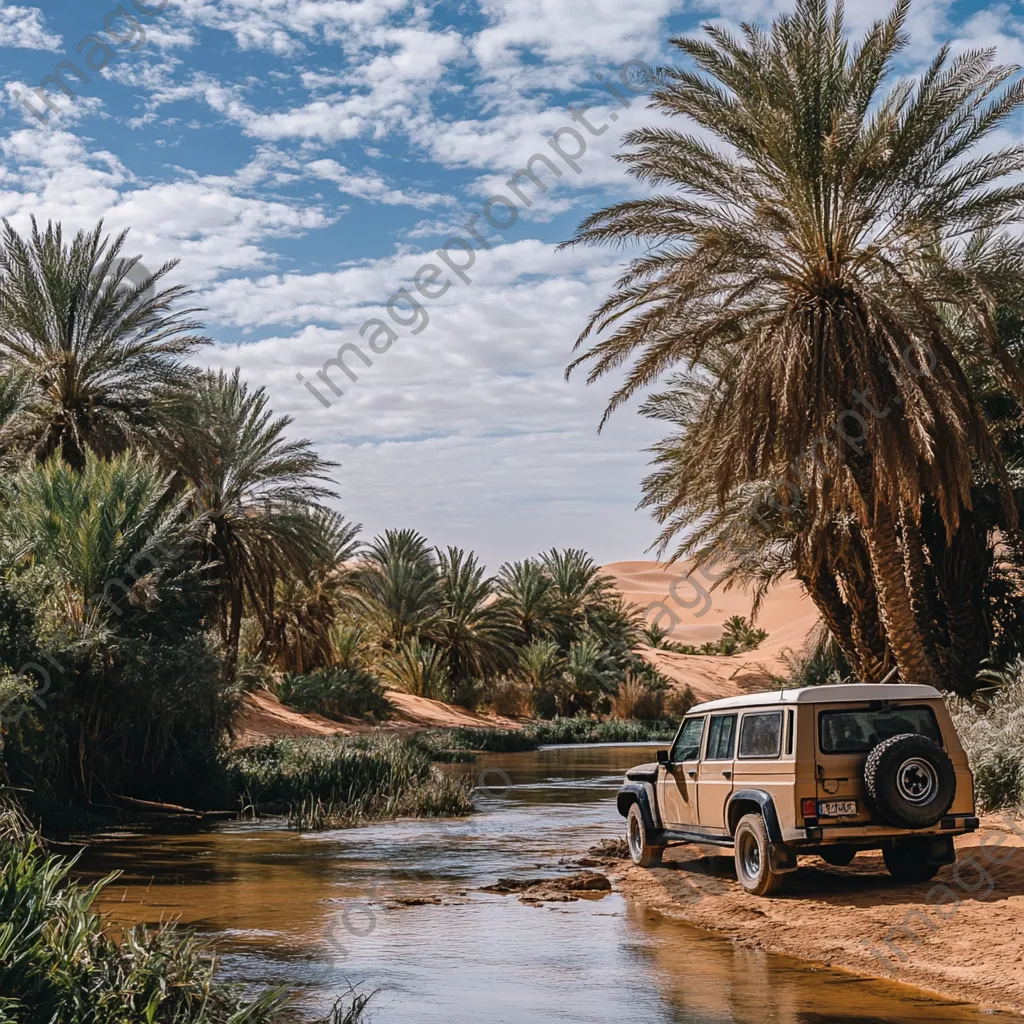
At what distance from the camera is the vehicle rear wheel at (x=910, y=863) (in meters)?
11.6

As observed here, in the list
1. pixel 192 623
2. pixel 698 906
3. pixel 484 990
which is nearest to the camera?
pixel 484 990

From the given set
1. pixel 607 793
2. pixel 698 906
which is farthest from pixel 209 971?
pixel 607 793

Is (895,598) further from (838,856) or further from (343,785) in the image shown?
(343,785)

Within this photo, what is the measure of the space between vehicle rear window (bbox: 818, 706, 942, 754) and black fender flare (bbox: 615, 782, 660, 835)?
3.30 metres

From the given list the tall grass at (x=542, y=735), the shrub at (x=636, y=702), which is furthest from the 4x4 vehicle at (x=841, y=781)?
the shrub at (x=636, y=702)

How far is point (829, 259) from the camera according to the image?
1836cm

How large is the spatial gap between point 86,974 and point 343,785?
51.4ft

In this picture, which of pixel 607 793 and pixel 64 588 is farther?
pixel 607 793

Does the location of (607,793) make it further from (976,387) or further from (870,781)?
(870,781)

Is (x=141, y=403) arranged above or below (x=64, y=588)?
above

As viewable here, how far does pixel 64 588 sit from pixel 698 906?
37.7ft

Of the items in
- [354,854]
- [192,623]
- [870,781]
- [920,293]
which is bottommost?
[354,854]

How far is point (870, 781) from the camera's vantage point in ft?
35.4

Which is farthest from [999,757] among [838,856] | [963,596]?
[963,596]
